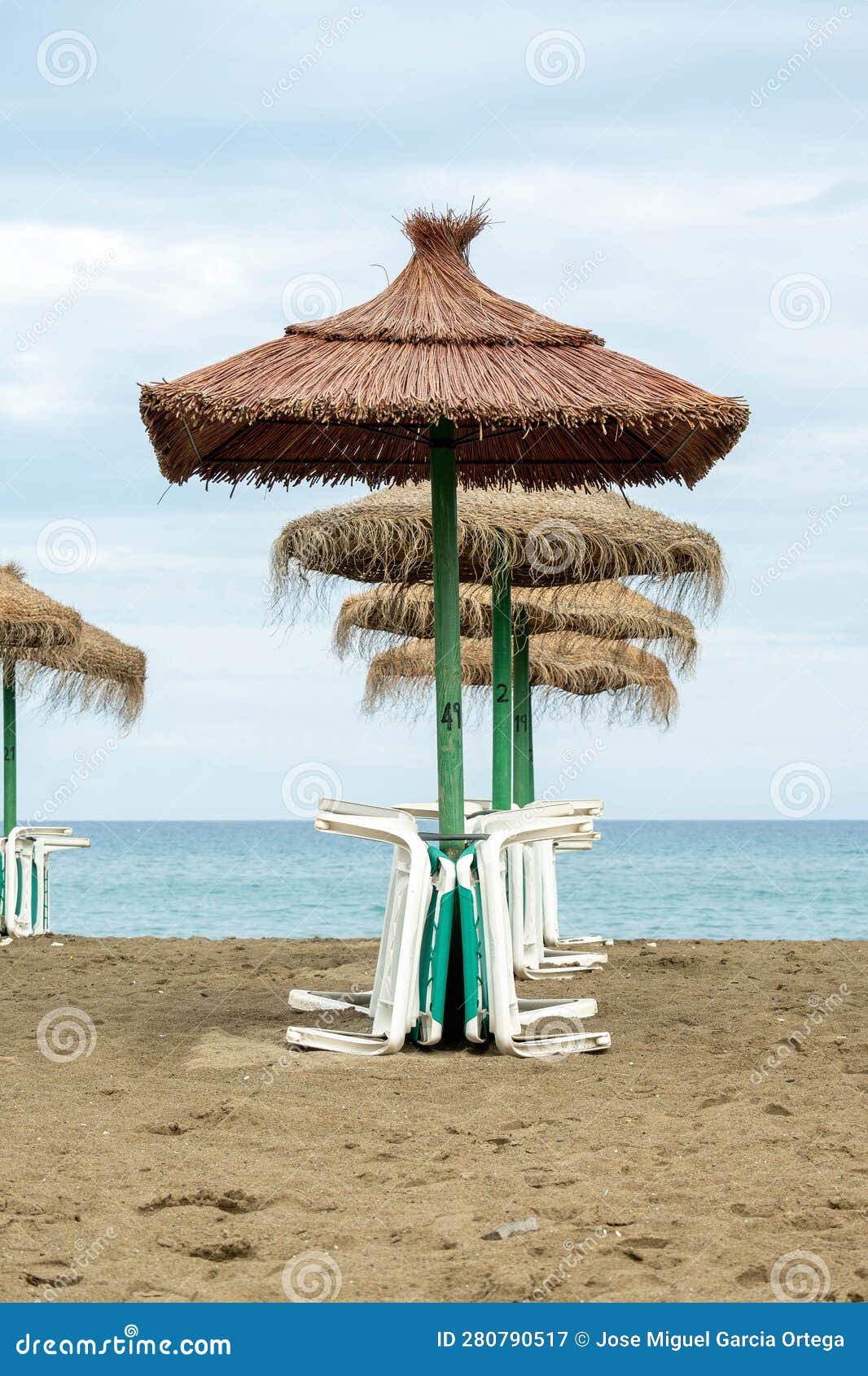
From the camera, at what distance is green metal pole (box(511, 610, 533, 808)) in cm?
971

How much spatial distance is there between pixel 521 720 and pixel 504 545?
10.3 feet

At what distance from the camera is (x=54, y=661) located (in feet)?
35.4

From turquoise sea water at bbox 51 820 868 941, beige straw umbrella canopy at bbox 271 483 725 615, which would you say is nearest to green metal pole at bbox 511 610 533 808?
beige straw umbrella canopy at bbox 271 483 725 615

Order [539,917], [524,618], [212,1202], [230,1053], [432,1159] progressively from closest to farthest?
[212,1202] < [432,1159] < [230,1053] < [539,917] < [524,618]

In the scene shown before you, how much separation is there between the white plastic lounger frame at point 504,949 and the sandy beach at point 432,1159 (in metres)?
0.14

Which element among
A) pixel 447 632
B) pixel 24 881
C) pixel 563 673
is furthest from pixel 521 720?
pixel 447 632

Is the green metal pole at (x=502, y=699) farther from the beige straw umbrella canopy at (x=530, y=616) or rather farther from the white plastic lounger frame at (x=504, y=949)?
the white plastic lounger frame at (x=504, y=949)

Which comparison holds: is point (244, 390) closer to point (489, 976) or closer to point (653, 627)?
Answer: point (489, 976)

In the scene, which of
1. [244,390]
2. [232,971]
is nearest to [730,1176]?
[244,390]

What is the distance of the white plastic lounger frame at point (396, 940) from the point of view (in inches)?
199

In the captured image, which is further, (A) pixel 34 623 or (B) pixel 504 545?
(A) pixel 34 623

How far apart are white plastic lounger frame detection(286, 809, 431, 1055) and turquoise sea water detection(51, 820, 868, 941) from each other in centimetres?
1355

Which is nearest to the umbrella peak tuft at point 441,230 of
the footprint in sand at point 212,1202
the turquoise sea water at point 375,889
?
the footprint in sand at point 212,1202

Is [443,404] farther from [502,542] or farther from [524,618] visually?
[524,618]
